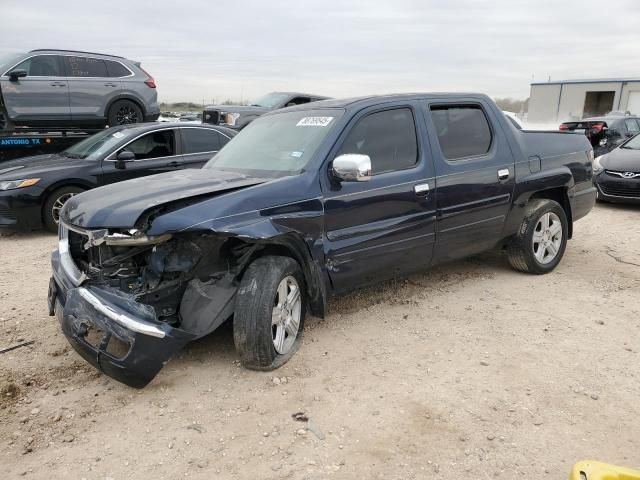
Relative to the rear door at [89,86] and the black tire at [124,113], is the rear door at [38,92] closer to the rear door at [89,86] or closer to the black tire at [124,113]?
the rear door at [89,86]

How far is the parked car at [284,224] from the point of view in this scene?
3.16 meters

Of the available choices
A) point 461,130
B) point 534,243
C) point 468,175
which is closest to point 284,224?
point 468,175

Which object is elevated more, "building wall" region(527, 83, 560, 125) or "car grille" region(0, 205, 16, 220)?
"building wall" region(527, 83, 560, 125)

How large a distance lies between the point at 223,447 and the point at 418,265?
A: 2310 mm

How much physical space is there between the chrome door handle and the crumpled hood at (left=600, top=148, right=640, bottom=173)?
6875 mm

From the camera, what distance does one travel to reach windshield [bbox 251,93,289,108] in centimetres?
1326

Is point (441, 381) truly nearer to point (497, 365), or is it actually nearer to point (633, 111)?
point (497, 365)

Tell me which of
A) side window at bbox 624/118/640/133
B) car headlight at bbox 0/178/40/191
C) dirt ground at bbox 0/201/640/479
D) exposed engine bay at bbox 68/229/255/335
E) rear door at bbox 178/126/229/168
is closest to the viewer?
dirt ground at bbox 0/201/640/479

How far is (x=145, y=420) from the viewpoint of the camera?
3014mm

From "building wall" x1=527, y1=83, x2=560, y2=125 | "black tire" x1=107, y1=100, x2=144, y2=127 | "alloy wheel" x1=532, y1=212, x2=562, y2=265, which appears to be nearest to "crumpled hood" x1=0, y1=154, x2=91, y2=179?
"black tire" x1=107, y1=100, x2=144, y2=127

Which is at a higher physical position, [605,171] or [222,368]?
[605,171]

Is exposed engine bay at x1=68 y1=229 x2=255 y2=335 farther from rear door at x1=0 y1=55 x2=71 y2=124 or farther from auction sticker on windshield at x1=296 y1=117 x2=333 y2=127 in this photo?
rear door at x1=0 y1=55 x2=71 y2=124

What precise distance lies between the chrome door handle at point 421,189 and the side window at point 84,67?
8518 millimetres

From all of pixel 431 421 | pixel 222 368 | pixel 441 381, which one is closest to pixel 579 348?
pixel 441 381
